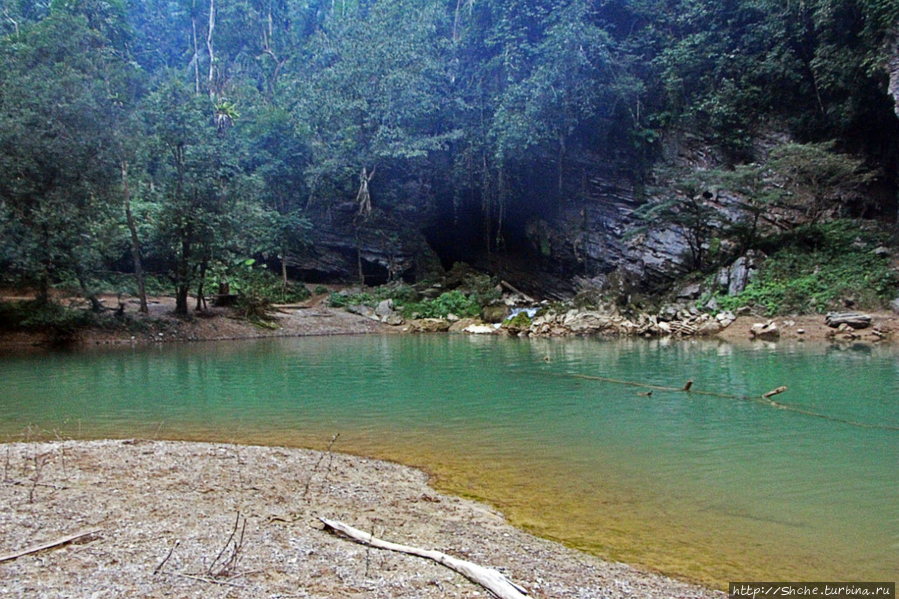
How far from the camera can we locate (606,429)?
23.6 feet

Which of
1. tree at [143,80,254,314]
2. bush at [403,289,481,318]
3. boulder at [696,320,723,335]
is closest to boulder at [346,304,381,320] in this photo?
bush at [403,289,481,318]

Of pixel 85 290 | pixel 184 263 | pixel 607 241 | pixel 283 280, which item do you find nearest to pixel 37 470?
pixel 85 290

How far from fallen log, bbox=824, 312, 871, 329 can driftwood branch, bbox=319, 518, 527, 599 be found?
1917 cm

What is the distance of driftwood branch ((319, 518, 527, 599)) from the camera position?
2.78 m

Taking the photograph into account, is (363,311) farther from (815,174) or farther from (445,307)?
(815,174)

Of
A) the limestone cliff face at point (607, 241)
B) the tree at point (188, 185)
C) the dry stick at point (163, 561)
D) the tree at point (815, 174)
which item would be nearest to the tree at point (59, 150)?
the tree at point (188, 185)

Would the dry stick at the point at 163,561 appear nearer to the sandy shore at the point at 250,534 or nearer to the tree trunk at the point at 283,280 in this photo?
the sandy shore at the point at 250,534

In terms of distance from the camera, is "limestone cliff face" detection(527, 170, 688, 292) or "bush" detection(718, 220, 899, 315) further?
"limestone cliff face" detection(527, 170, 688, 292)

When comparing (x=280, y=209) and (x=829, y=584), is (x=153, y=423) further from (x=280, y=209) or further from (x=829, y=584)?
(x=280, y=209)

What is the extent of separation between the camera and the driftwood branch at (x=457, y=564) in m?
2.78

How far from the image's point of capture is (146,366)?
1420 cm

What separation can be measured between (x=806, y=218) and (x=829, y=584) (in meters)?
24.7

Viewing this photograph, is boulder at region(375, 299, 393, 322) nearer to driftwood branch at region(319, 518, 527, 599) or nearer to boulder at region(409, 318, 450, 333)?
boulder at region(409, 318, 450, 333)

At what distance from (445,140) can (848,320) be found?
2060cm
